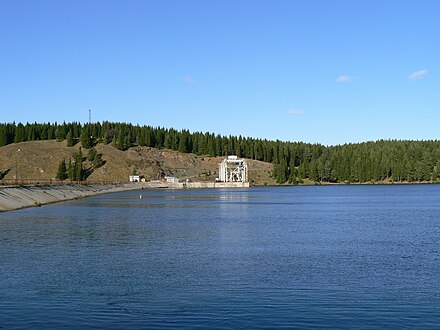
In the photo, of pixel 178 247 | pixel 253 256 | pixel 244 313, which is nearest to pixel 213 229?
pixel 178 247

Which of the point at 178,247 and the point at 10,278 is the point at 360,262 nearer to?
the point at 178,247

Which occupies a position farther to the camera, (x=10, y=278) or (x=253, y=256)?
(x=253, y=256)

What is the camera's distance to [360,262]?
40.9 m

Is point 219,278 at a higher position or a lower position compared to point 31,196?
lower

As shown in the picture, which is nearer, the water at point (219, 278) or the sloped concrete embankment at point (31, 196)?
the water at point (219, 278)

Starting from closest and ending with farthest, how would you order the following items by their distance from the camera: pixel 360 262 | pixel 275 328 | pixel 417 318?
pixel 275 328 < pixel 417 318 < pixel 360 262

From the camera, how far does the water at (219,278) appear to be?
25.3 metres

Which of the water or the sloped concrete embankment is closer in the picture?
the water

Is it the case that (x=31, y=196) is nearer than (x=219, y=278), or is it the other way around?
(x=219, y=278)

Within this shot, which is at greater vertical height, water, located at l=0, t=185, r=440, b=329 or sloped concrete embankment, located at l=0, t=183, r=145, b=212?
sloped concrete embankment, located at l=0, t=183, r=145, b=212

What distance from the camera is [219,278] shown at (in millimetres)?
34531

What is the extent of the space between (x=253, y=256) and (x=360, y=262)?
7.77 metres

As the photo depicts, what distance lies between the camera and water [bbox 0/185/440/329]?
83.1 feet

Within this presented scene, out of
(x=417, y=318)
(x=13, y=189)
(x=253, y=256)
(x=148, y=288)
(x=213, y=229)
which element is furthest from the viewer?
(x=13, y=189)
